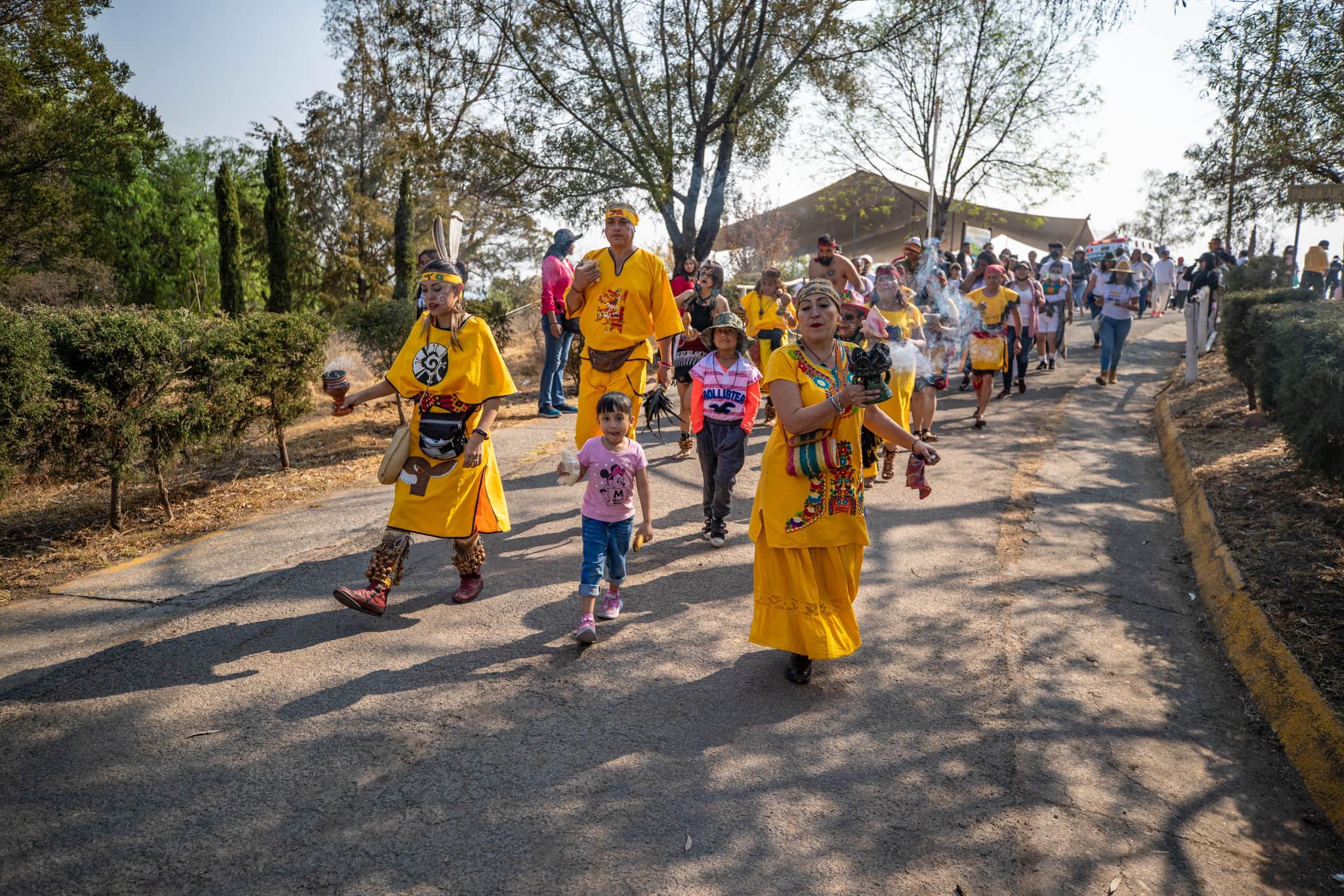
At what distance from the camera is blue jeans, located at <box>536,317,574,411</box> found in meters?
11.3

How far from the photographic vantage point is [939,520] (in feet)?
23.3

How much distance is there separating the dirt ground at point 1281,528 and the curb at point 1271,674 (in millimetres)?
58

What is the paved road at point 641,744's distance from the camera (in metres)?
3.03

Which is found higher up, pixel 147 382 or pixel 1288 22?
pixel 1288 22

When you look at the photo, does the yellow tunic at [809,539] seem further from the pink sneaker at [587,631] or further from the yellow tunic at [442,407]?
the yellow tunic at [442,407]

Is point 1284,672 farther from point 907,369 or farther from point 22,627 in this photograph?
point 22,627

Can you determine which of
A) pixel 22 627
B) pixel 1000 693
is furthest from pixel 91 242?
pixel 1000 693

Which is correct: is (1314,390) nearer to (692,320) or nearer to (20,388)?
(692,320)

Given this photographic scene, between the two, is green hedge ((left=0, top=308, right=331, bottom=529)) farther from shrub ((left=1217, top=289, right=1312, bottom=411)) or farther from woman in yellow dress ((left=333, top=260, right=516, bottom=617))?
shrub ((left=1217, top=289, right=1312, bottom=411))

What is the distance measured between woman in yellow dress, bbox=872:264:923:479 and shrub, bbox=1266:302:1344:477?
8.51 ft

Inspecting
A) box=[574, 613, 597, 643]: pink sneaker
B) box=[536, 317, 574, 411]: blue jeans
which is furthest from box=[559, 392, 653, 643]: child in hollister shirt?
box=[536, 317, 574, 411]: blue jeans

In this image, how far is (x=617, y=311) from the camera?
19.8 feet

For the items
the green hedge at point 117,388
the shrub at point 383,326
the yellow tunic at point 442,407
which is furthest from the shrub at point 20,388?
the shrub at point 383,326

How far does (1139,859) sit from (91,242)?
32822 mm
